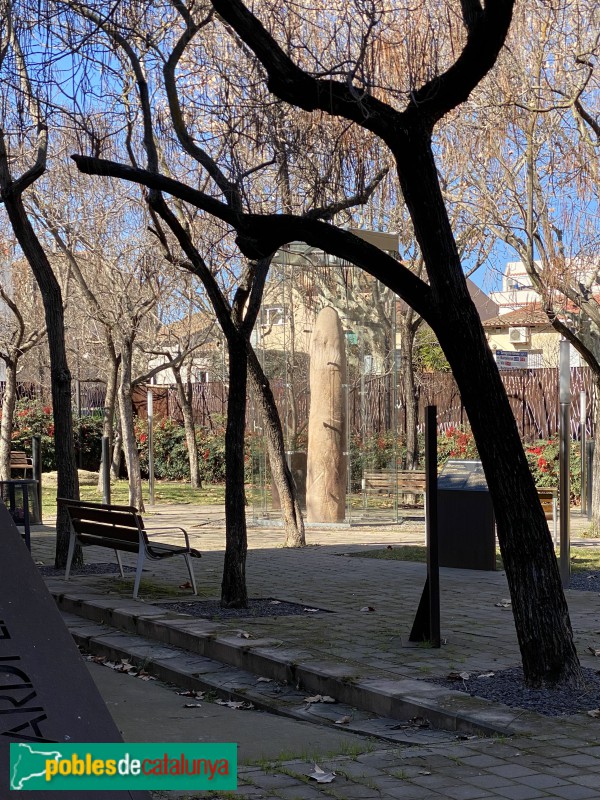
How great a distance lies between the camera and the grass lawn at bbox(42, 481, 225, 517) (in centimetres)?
2526

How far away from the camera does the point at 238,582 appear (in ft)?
32.8

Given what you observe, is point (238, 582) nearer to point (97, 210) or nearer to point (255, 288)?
point (255, 288)

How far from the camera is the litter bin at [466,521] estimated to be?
513 inches

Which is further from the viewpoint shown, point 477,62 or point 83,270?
point 83,270

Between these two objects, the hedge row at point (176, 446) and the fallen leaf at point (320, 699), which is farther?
the hedge row at point (176, 446)

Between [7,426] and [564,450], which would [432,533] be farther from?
[7,426]

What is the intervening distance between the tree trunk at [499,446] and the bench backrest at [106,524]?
494 cm

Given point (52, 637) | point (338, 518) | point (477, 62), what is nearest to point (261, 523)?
point (338, 518)

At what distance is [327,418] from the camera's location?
63.8ft

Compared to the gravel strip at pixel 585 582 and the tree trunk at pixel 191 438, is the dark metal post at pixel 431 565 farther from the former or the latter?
the tree trunk at pixel 191 438

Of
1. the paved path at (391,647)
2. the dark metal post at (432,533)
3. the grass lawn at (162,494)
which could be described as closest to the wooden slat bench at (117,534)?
the paved path at (391,647)

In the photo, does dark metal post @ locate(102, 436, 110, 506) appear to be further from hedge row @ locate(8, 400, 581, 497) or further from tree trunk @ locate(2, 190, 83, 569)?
hedge row @ locate(8, 400, 581, 497)

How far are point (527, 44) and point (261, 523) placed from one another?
9201mm

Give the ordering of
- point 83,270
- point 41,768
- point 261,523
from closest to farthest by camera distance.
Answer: point 41,768
point 261,523
point 83,270
